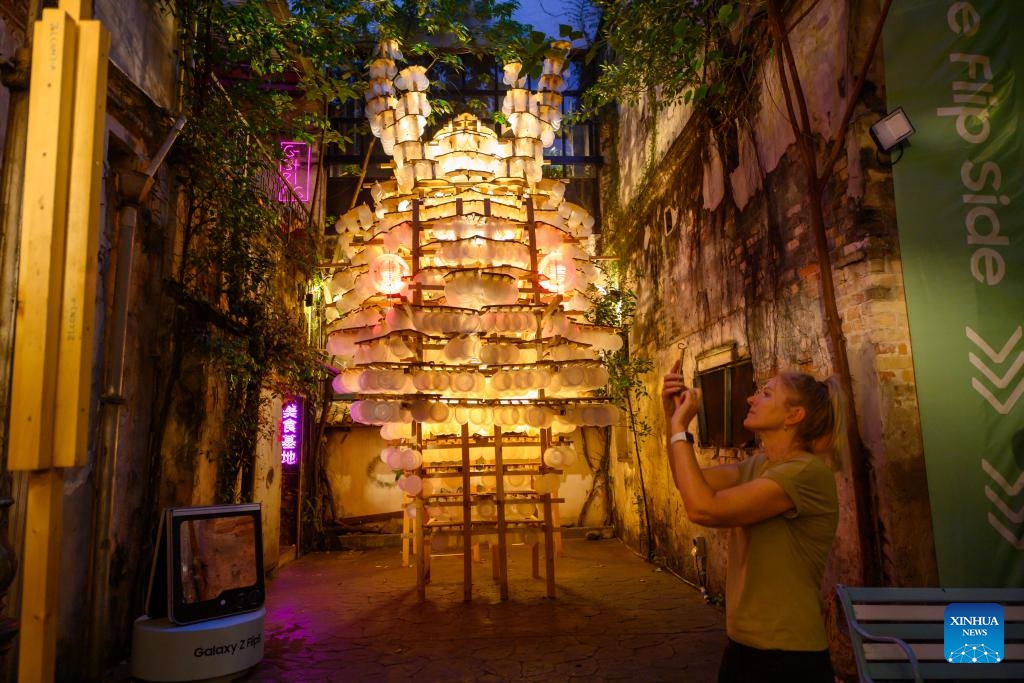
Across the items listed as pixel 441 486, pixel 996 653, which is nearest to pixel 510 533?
pixel 441 486

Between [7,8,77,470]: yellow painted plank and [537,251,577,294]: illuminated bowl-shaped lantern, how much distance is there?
5816 mm

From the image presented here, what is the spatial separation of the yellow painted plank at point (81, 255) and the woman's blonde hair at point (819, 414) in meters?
2.05

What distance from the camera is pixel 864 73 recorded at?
4.34 metres

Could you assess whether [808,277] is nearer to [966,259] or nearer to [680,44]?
[966,259]

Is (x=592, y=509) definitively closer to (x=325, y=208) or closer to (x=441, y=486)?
(x=441, y=486)

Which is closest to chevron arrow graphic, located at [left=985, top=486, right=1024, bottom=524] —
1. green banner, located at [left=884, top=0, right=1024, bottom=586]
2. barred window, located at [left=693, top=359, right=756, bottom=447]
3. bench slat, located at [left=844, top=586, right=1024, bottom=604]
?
green banner, located at [left=884, top=0, right=1024, bottom=586]

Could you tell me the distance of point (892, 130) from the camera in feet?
14.3

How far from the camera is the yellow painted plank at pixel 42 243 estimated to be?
156cm

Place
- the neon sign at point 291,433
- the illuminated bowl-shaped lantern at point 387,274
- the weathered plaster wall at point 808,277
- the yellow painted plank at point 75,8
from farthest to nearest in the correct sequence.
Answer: the neon sign at point 291,433 → the illuminated bowl-shaped lantern at point 387,274 → the weathered plaster wall at point 808,277 → the yellow painted plank at point 75,8

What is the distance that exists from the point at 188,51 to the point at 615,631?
6910 mm

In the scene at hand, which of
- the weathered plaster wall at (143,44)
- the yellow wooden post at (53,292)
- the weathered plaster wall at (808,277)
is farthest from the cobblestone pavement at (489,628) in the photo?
the weathered plaster wall at (143,44)

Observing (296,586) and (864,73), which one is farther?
(296,586)

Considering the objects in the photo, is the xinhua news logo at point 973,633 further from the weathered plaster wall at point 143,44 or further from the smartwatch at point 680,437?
the weathered plaster wall at point 143,44

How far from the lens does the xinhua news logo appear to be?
3.02 m
